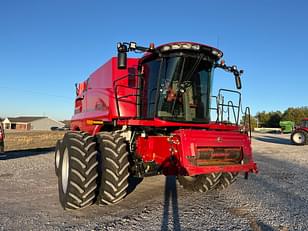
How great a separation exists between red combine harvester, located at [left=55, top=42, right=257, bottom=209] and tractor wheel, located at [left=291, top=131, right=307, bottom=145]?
66.6 ft

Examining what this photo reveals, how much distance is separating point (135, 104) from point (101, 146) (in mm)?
1476

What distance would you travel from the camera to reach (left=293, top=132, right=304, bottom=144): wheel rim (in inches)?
948

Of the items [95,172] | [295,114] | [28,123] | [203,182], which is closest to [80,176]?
[95,172]

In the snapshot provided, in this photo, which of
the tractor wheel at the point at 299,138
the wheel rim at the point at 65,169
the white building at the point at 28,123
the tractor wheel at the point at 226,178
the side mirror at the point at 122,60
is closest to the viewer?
the side mirror at the point at 122,60

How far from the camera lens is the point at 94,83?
8.63 metres

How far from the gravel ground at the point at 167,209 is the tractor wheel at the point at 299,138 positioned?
1816cm

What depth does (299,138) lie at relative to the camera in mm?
24312

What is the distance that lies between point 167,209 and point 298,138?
2278cm

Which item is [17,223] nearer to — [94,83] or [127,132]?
[127,132]

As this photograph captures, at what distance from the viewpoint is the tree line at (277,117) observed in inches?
2816

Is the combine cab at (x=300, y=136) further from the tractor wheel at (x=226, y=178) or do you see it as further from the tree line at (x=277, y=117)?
the tree line at (x=277, y=117)

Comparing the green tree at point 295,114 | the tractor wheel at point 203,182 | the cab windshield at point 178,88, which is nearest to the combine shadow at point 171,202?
the tractor wheel at point 203,182

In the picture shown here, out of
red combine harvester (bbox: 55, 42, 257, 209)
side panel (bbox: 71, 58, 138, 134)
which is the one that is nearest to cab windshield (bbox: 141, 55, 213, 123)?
red combine harvester (bbox: 55, 42, 257, 209)

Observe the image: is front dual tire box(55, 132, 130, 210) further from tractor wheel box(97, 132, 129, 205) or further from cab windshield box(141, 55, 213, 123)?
cab windshield box(141, 55, 213, 123)
